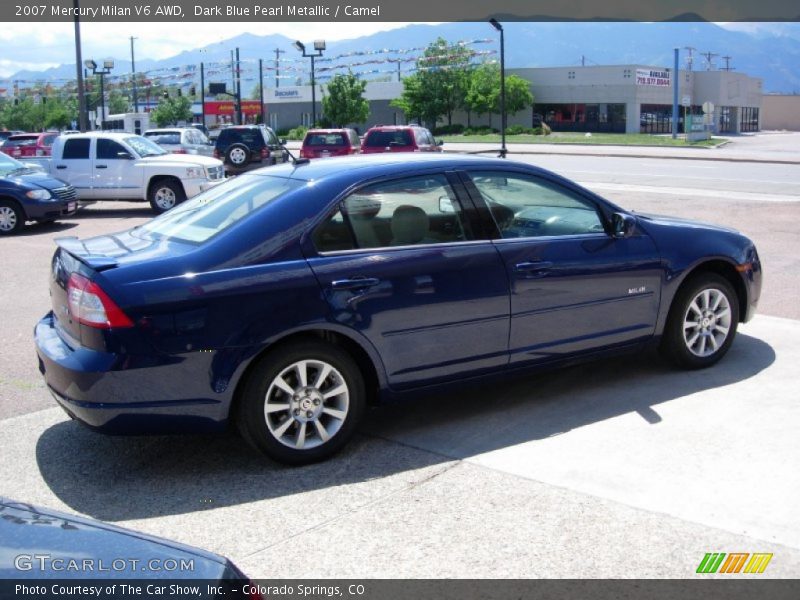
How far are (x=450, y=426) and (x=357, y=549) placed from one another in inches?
65.2

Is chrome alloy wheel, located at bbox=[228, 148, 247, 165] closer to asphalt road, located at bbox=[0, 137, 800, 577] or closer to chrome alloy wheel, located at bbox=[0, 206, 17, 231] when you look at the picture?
chrome alloy wheel, located at bbox=[0, 206, 17, 231]

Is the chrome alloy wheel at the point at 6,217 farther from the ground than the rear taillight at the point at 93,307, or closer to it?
closer to it

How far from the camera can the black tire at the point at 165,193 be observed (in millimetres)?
18438

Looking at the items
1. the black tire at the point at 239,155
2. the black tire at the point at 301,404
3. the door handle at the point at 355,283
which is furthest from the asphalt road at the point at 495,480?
the black tire at the point at 239,155

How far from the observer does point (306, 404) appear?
4738 mm

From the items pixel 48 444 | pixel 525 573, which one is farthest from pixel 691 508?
pixel 48 444

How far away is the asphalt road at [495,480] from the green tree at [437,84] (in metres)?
74.5

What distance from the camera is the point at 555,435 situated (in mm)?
5180

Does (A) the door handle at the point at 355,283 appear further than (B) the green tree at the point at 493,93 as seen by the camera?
No

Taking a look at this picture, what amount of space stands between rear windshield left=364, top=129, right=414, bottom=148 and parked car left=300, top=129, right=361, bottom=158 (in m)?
0.55

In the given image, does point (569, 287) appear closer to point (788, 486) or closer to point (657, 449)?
point (657, 449)

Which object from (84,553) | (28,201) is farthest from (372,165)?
(28,201)

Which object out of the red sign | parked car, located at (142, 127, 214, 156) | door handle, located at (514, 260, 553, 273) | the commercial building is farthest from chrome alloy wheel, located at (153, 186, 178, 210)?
the red sign

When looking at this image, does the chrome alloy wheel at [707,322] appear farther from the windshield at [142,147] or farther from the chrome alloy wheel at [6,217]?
the windshield at [142,147]
